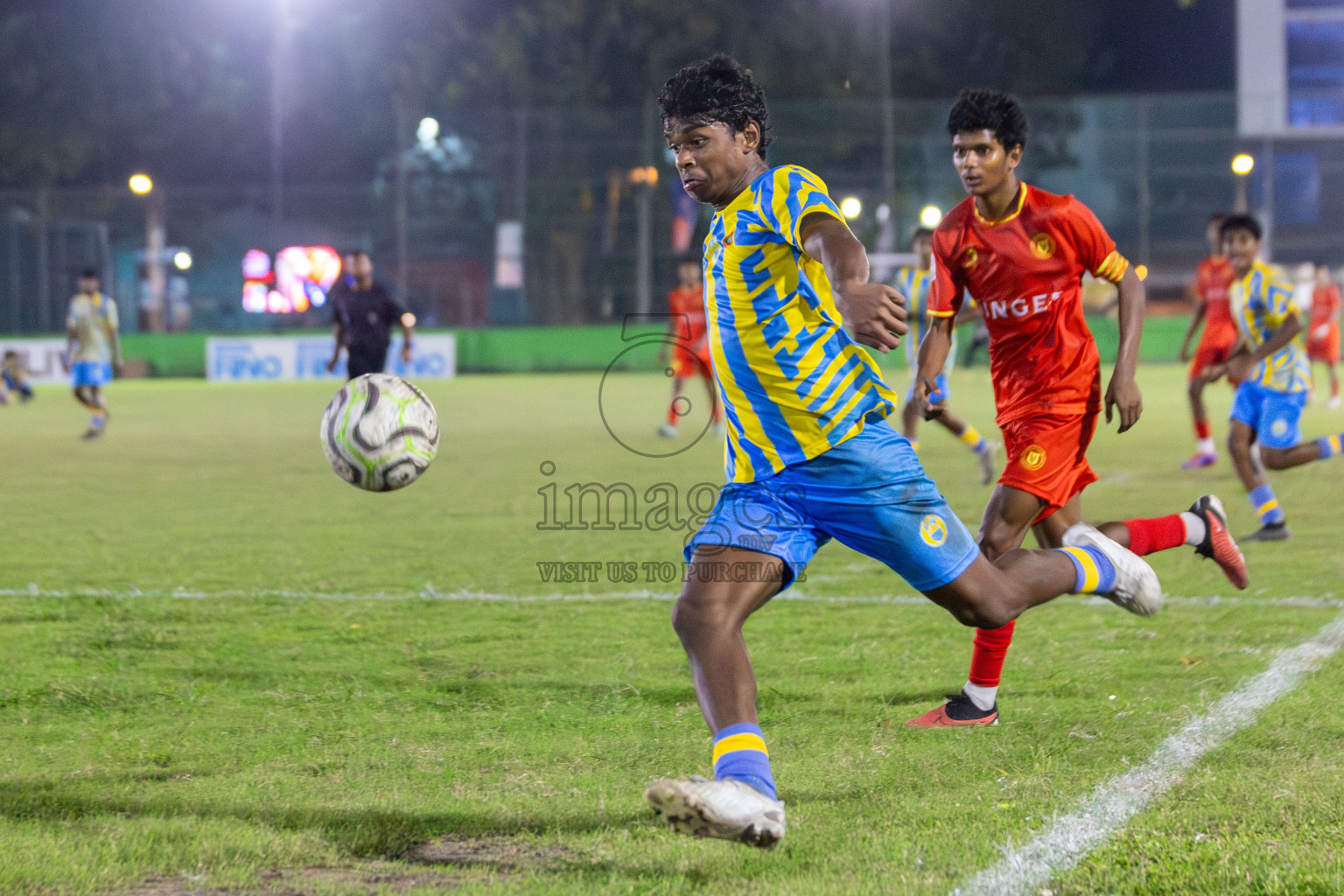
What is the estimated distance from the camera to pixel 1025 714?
432 cm

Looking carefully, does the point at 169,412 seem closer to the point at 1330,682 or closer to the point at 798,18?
the point at 1330,682

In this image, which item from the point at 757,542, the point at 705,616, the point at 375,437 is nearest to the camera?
the point at 705,616

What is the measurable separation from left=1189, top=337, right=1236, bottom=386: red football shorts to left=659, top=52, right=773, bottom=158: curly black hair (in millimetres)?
9954

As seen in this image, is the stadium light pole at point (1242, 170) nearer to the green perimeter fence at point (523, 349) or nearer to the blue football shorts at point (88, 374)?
the green perimeter fence at point (523, 349)

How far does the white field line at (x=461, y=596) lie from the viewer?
6316 mm

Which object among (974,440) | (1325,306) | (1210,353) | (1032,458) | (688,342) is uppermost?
(1325,306)

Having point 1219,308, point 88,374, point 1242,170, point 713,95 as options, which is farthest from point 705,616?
point 1242,170

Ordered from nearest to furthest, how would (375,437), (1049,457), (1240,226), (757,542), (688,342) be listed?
(757,542) → (375,437) → (1049,457) → (1240,226) → (688,342)

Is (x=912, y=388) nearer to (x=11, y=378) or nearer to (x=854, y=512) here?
(x=854, y=512)

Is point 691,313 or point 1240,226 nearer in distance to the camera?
point 1240,226

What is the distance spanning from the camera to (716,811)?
2828mm

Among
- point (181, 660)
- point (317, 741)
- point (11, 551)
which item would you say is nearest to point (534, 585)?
point (181, 660)

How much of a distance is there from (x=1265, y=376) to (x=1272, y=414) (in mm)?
239

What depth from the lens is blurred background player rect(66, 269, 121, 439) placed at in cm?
1684
